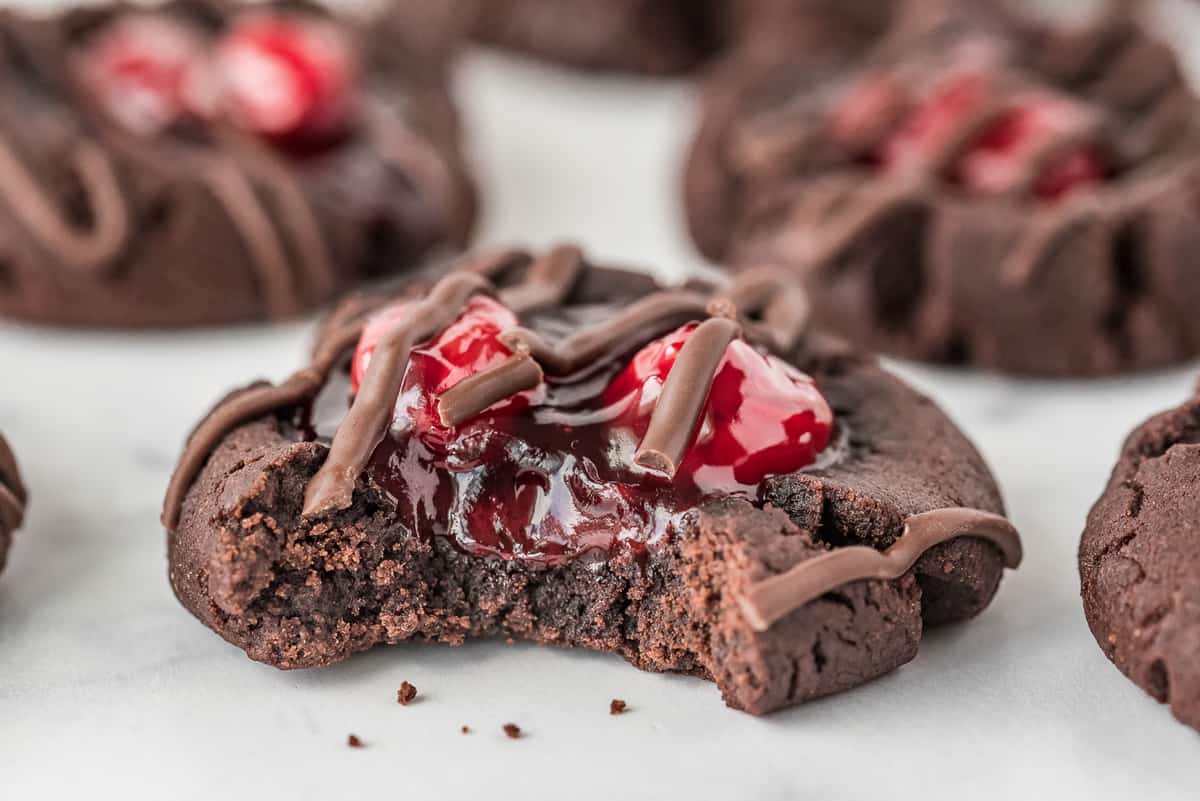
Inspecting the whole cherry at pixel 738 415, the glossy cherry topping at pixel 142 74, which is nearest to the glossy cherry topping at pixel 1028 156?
the whole cherry at pixel 738 415

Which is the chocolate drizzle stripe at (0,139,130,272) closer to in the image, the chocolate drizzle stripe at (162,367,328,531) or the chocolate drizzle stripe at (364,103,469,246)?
the chocolate drizzle stripe at (364,103,469,246)

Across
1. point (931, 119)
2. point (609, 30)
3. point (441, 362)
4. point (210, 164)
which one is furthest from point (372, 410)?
point (609, 30)

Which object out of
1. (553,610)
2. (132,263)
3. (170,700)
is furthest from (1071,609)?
(132,263)

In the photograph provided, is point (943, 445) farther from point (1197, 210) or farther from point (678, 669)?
point (1197, 210)

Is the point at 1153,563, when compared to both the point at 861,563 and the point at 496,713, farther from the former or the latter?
the point at 496,713

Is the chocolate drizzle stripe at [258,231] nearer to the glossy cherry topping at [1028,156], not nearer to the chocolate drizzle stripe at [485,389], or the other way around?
the chocolate drizzle stripe at [485,389]

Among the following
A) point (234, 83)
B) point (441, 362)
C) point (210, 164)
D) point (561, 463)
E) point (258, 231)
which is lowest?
point (258, 231)

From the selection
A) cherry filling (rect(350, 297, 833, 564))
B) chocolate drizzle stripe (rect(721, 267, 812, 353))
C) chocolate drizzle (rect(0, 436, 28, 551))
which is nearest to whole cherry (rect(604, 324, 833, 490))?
cherry filling (rect(350, 297, 833, 564))
